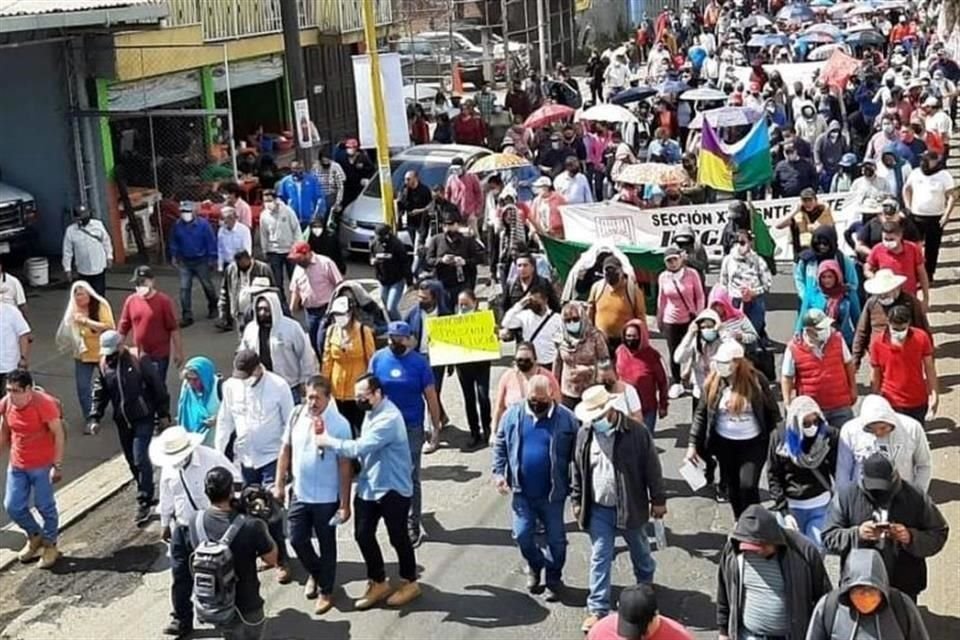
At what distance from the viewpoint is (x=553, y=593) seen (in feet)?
30.9

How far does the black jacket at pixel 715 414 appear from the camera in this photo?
9.29 m

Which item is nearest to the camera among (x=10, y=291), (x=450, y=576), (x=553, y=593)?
(x=553, y=593)

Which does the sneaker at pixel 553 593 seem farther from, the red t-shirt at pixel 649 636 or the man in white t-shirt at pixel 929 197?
the man in white t-shirt at pixel 929 197

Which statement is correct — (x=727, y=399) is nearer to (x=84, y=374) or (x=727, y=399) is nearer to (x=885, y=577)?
(x=885, y=577)

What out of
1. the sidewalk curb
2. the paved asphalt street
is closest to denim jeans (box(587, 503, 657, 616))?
the paved asphalt street

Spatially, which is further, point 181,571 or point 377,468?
point 377,468

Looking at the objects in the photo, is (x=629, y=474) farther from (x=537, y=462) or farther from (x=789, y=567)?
(x=789, y=567)

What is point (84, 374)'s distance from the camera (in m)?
13.2

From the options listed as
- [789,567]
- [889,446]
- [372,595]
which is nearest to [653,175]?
[372,595]

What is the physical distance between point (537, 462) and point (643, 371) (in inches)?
68.1

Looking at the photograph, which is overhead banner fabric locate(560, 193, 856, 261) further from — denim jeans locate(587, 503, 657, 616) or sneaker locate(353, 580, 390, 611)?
denim jeans locate(587, 503, 657, 616)

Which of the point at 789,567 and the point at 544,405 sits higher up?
the point at 544,405

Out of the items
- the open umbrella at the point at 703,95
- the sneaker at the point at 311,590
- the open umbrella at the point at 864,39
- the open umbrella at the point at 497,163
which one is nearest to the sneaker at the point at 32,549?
the sneaker at the point at 311,590

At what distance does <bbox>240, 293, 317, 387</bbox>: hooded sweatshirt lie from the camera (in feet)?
37.6
